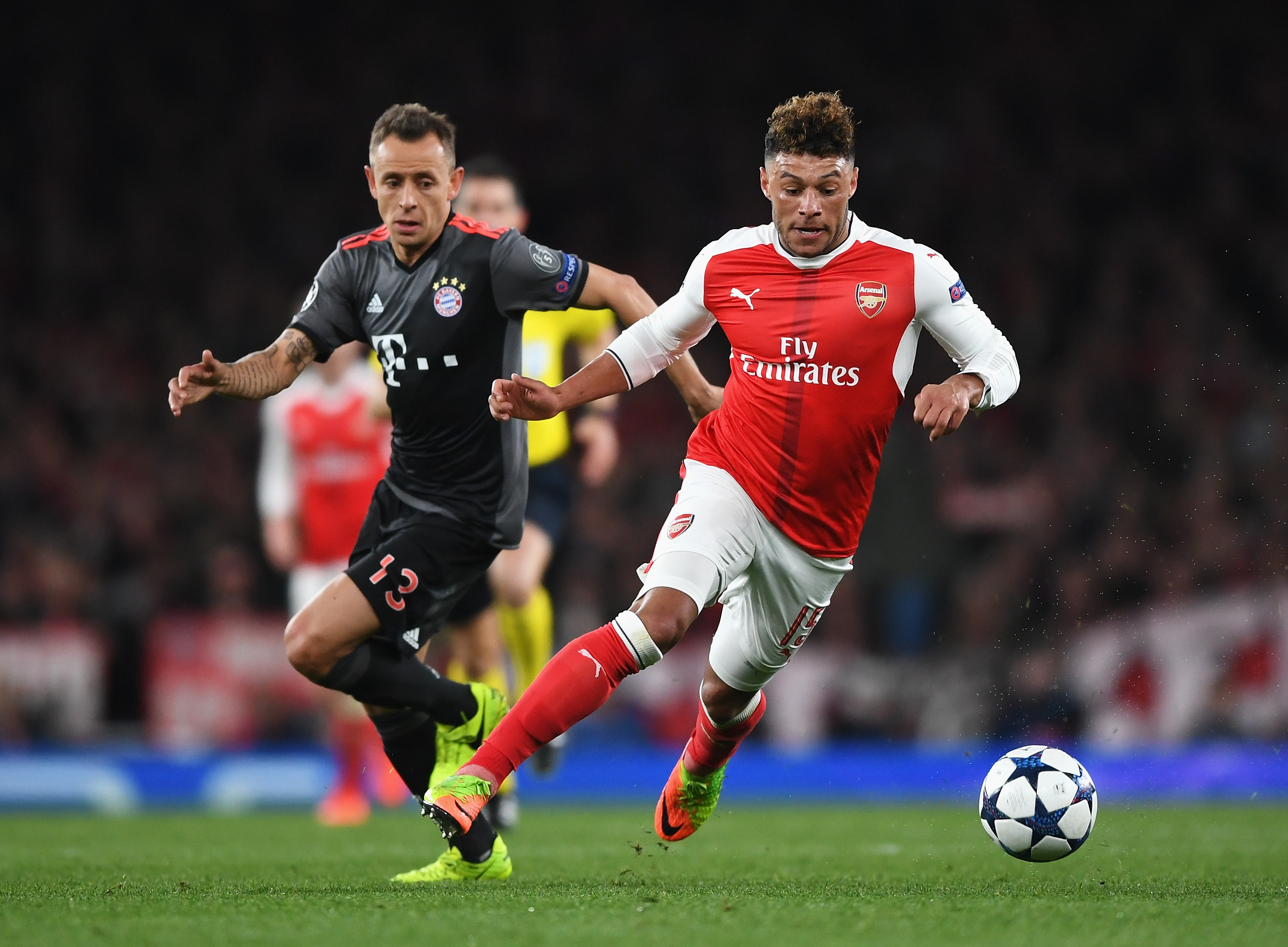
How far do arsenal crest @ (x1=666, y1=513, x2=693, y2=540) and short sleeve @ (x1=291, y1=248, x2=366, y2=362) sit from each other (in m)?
1.29

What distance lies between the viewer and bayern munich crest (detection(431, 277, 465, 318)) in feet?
16.3

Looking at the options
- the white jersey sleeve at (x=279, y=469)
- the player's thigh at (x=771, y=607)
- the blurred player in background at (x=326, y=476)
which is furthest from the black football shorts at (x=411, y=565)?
the white jersey sleeve at (x=279, y=469)

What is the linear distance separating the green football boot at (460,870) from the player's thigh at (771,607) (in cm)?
97

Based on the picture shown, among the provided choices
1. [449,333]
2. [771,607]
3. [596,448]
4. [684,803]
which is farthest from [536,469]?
[771,607]

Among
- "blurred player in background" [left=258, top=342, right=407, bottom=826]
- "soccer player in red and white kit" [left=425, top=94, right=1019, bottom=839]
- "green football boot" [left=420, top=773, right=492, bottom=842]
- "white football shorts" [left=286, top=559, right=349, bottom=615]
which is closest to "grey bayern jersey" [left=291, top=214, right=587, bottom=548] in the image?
"soccer player in red and white kit" [left=425, top=94, right=1019, bottom=839]

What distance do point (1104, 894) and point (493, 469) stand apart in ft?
7.76

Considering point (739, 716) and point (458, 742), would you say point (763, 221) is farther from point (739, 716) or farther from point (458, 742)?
point (458, 742)

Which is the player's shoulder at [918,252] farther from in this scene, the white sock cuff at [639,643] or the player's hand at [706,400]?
the white sock cuff at [639,643]

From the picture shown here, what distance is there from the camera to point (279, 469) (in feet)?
29.3

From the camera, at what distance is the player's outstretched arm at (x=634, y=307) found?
16.5 feet

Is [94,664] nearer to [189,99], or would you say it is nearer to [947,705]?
[947,705]

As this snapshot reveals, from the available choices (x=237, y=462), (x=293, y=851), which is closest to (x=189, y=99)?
(x=237, y=462)

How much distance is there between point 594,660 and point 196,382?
145 centimetres

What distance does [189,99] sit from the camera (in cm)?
1631
